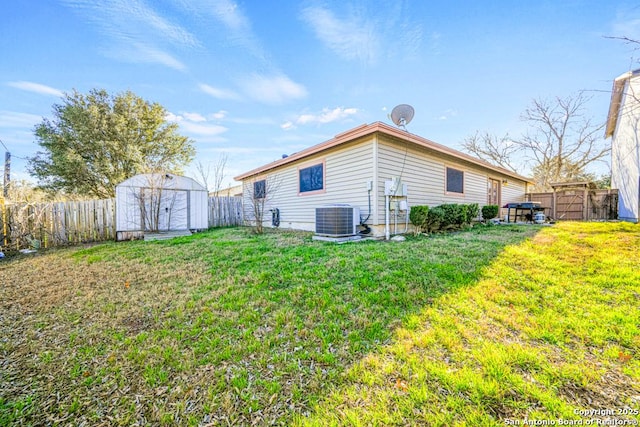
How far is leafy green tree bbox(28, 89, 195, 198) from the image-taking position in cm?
1344

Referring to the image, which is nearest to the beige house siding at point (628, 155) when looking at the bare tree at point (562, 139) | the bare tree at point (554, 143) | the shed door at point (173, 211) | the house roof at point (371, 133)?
the house roof at point (371, 133)

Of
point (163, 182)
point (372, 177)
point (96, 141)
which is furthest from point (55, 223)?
point (96, 141)

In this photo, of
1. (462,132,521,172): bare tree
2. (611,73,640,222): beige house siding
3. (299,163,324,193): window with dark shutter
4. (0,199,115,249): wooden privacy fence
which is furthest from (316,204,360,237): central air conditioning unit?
(462,132,521,172): bare tree

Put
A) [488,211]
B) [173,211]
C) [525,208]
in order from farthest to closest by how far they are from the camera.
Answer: [525,208] < [488,211] < [173,211]

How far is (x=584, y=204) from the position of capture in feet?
34.9

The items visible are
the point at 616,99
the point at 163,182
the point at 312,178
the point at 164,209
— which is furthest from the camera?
the point at 616,99

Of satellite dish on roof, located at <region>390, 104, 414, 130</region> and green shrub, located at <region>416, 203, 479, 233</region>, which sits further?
satellite dish on roof, located at <region>390, 104, 414, 130</region>

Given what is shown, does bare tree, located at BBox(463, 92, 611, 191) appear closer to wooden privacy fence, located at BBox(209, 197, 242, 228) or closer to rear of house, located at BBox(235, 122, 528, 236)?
rear of house, located at BBox(235, 122, 528, 236)

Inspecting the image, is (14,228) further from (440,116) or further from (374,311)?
(440,116)

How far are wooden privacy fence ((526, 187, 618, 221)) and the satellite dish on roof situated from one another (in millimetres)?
9423

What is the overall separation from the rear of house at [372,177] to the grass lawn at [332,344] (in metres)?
2.92

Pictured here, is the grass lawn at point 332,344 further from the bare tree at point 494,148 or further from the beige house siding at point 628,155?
the bare tree at point 494,148

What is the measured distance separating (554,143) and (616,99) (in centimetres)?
946

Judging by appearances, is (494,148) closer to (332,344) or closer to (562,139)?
(562,139)
